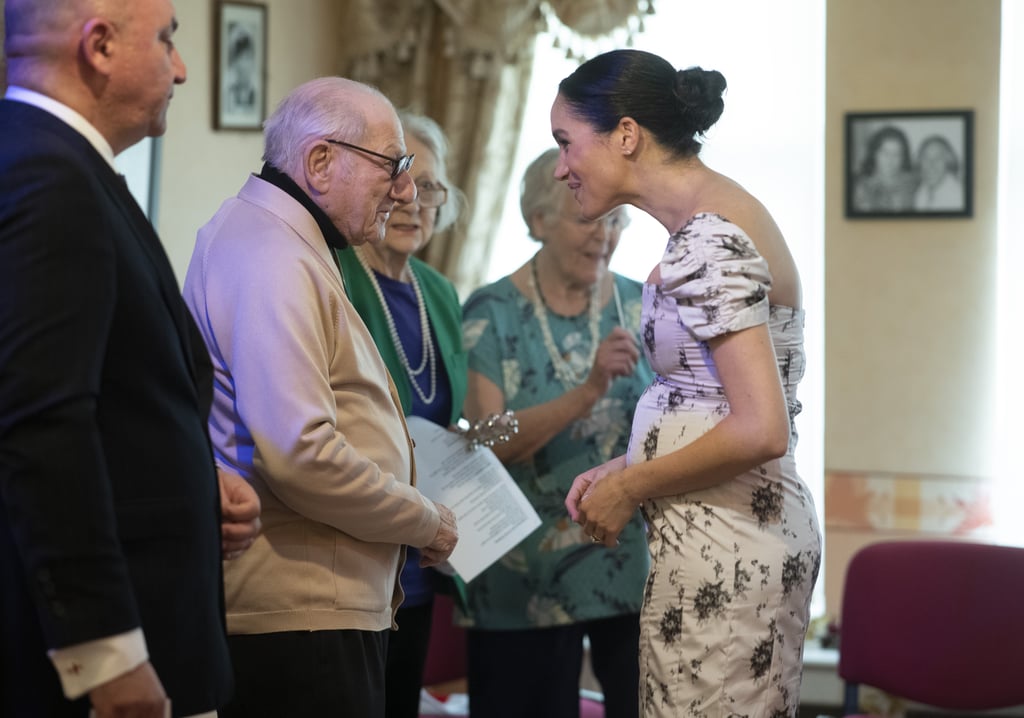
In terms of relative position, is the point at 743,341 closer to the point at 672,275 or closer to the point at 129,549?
the point at 672,275

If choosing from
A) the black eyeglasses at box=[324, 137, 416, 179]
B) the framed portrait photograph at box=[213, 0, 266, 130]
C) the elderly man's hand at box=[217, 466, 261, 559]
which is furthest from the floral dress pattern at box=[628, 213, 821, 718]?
the framed portrait photograph at box=[213, 0, 266, 130]

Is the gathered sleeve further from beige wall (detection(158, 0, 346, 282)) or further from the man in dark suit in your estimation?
beige wall (detection(158, 0, 346, 282))

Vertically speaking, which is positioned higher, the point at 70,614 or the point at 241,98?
the point at 241,98

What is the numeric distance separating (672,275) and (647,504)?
14.7 inches

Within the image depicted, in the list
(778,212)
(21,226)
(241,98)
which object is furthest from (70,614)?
(778,212)

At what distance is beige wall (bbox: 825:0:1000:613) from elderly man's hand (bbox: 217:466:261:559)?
2.89m

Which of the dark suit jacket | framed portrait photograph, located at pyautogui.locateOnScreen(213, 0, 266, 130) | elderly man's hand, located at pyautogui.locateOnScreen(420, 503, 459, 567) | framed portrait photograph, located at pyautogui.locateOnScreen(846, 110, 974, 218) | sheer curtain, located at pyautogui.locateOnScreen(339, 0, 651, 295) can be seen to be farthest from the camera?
sheer curtain, located at pyautogui.locateOnScreen(339, 0, 651, 295)

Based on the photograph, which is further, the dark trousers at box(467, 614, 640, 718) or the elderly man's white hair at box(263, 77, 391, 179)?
the dark trousers at box(467, 614, 640, 718)

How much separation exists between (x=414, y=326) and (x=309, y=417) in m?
0.84

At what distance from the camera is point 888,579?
2.84 metres

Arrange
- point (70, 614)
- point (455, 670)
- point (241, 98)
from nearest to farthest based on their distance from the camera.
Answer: point (70, 614), point (455, 670), point (241, 98)

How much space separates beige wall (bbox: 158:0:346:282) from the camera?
345 cm

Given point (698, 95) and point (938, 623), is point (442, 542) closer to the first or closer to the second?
point (698, 95)

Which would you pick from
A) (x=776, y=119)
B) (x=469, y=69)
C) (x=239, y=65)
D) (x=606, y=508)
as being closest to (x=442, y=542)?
(x=606, y=508)
